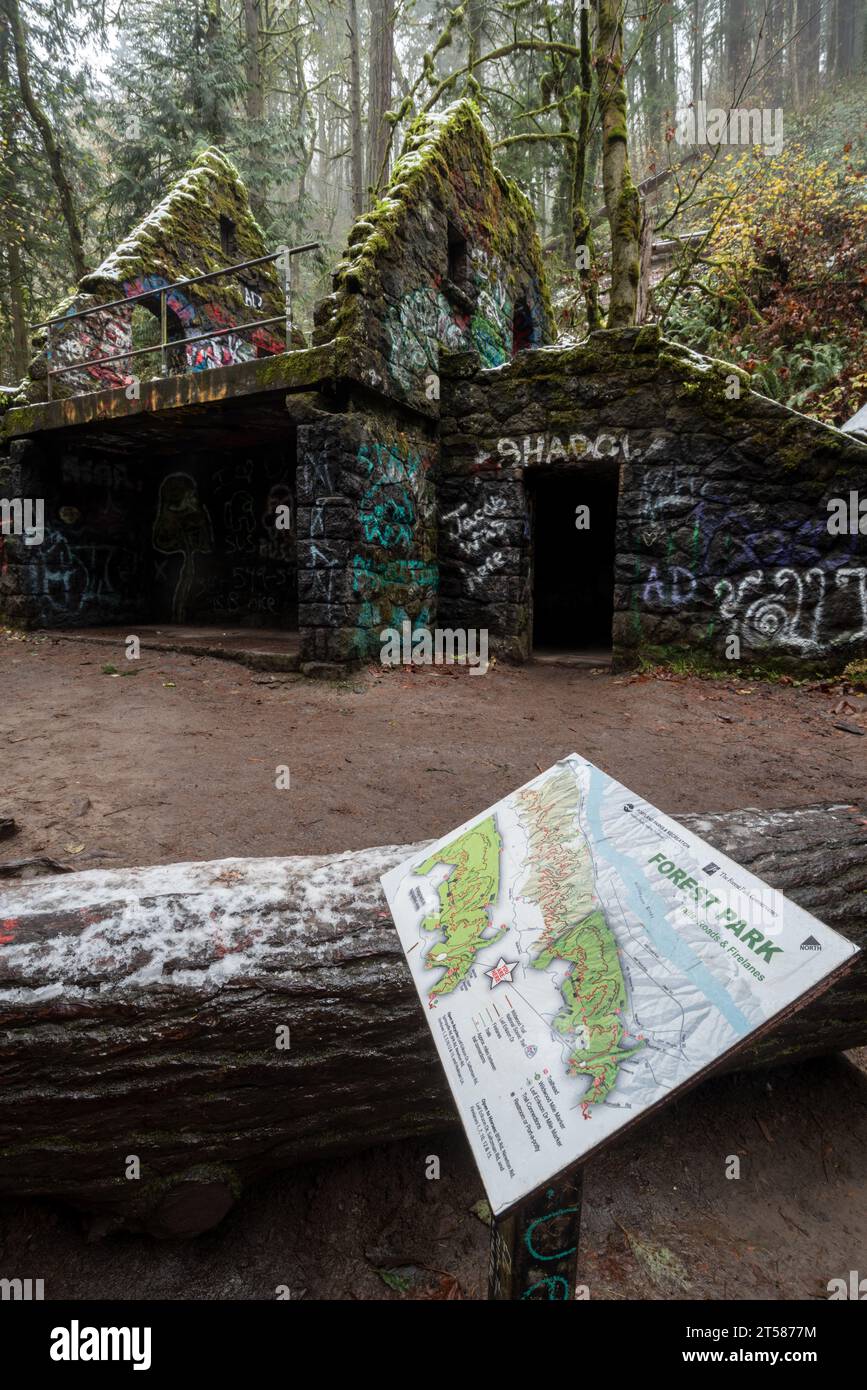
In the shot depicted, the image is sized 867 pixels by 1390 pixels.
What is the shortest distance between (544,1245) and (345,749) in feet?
13.1

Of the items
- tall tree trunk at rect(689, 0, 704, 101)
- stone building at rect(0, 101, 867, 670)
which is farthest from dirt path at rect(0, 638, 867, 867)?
tall tree trunk at rect(689, 0, 704, 101)

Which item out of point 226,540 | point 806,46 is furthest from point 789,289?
point 806,46

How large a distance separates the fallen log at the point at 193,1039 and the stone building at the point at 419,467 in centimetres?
468

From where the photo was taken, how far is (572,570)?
35.9 ft

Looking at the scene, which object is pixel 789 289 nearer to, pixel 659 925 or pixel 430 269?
pixel 430 269

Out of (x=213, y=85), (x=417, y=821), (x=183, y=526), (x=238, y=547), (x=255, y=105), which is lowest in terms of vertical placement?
(x=417, y=821)

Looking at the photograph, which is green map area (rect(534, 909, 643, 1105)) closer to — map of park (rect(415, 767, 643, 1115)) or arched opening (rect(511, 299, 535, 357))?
map of park (rect(415, 767, 643, 1115))

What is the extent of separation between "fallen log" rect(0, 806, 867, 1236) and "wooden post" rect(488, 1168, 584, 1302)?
2.21 feet

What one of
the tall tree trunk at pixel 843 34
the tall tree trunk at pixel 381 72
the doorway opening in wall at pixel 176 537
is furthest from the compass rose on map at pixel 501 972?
the tall tree trunk at pixel 843 34

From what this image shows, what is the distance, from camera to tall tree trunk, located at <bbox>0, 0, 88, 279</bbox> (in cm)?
1297

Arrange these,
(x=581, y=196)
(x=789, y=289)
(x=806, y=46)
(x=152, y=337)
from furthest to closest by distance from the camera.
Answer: (x=806, y=46)
(x=152, y=337)
(x=789, y=289)
(x=581, y=196)
